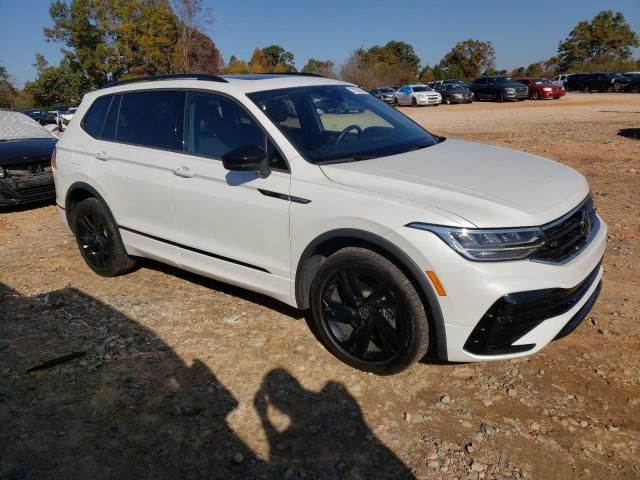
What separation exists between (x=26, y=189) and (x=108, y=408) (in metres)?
5.78

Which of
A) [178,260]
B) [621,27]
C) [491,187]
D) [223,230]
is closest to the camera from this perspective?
[491,187]

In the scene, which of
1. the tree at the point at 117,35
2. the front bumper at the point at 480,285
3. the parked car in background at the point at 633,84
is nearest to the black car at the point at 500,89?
the parked car in background at the point at 633,84

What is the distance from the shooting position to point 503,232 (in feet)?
8.52

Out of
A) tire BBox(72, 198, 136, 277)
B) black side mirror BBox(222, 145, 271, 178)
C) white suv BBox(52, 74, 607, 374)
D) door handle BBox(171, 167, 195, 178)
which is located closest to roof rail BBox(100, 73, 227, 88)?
white suv BBox(52, 74, 607, 374)

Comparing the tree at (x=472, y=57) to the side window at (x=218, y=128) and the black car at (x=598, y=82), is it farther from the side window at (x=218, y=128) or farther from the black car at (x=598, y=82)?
the side window at (x=218, y=128)

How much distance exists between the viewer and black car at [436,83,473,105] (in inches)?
1330

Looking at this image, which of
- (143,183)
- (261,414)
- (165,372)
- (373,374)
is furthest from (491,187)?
(143,183)

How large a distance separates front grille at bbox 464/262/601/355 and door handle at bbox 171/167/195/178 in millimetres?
2259

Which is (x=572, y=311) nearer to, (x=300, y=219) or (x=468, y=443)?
(x=468, y=443)

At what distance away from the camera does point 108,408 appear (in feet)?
9.80

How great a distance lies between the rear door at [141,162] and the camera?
156 inches

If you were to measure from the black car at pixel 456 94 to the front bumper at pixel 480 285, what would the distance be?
33.3 m

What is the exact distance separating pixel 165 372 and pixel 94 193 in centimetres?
209

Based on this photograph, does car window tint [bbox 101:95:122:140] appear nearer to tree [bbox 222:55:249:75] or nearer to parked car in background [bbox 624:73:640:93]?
parked car in background [bbox 624:73:640:93]
